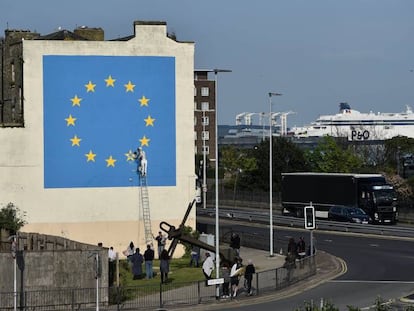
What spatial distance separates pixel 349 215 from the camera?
69.1 meters

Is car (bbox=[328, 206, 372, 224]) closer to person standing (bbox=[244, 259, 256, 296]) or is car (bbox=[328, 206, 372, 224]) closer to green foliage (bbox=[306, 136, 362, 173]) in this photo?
green foliage (bbox=[306, 136, 362, 173])

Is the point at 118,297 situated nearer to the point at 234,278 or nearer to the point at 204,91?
the point at 234,278

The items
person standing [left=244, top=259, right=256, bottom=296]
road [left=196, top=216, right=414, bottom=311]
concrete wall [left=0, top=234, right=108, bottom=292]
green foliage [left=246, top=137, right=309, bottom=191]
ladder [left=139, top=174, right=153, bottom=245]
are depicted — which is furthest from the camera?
green foliage [left=246, top=137, right=309, bottom=191]

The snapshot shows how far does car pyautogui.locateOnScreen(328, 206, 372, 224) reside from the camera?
68.3m

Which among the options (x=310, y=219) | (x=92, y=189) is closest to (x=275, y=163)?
(x=92, y=189)

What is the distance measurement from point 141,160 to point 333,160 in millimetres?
55902

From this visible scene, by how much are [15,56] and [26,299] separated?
90.7ft

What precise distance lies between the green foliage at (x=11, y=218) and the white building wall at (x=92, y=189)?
0.34 metres

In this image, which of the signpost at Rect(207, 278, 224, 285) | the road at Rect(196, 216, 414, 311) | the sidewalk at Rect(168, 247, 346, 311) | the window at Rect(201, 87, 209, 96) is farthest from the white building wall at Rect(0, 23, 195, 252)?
the window at Rect(201, 87, 209, 96)

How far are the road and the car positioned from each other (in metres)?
7.42

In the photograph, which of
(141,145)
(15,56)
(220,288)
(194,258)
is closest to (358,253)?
(194,258)

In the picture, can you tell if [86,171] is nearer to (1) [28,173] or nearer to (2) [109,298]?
(1) [28,173]

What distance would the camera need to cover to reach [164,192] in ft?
168

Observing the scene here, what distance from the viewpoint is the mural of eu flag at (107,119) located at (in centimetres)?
4991
